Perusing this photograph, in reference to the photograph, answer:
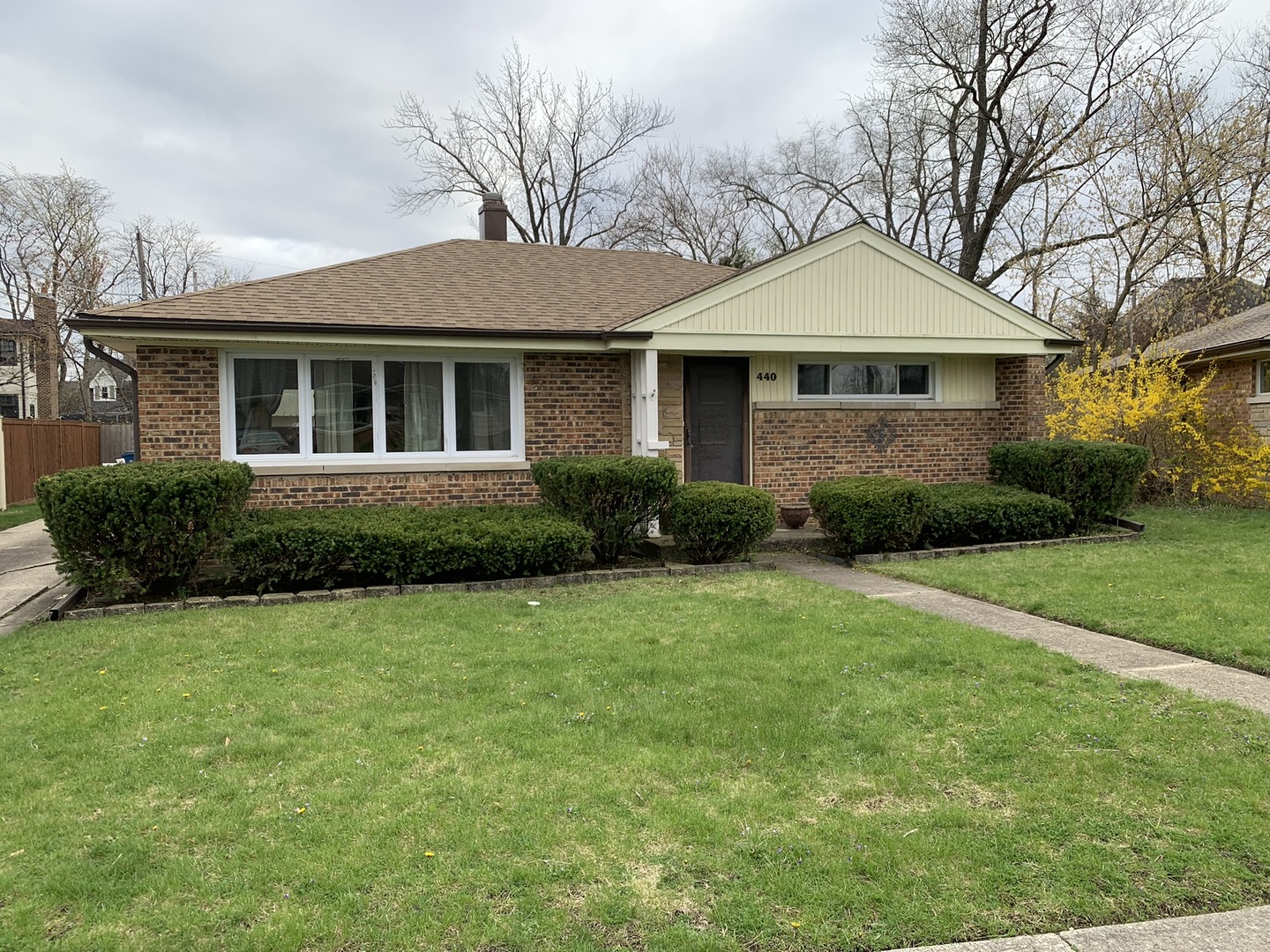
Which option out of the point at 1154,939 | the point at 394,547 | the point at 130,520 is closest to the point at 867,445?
the point at 394,547

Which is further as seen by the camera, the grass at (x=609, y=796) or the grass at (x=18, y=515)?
the grass at (x=18, y=515)

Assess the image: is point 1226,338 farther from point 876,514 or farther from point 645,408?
point 645,408

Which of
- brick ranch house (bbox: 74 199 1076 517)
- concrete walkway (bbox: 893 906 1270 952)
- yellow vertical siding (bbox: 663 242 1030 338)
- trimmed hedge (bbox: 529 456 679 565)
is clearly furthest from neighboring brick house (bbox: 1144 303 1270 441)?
concrete walkway (bbox: 893 906 1270 952)

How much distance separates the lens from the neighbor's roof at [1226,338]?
1384cm

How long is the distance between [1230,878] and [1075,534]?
887 cm

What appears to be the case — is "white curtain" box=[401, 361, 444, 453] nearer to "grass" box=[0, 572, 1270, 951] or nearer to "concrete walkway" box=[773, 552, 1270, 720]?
"grass" box=[0, 572, 1270, 951]

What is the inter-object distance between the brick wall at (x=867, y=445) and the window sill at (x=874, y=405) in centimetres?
6

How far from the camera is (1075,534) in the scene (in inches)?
423

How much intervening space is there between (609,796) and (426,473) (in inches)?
283

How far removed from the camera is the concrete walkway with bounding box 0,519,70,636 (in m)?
7.36

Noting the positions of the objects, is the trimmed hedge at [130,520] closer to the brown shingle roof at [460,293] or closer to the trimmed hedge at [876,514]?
the brown shingle roof at [460,293]

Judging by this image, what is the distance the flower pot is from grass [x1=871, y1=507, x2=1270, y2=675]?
213 centimetres

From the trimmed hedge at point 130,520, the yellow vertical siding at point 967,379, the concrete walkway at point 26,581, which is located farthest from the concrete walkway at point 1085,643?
the concrete walkway at point 26,581

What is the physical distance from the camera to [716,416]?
452 inches
